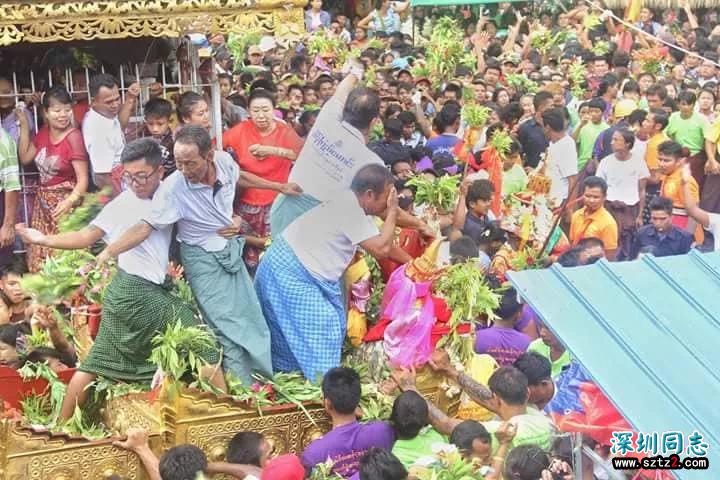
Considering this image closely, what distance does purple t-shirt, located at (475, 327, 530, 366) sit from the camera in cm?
651


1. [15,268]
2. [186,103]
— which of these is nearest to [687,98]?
[186,103]

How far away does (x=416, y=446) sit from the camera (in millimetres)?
5117

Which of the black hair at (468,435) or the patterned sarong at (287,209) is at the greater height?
the patterned sarong at (287,209)

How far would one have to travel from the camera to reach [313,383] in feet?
19.6

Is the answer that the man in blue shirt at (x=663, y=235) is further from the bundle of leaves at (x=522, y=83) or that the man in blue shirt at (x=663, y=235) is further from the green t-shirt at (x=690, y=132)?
the bundle of leaves at (x=522, y=83)

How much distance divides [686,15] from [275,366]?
16418 millimetres

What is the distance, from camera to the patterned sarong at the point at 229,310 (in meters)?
5.86

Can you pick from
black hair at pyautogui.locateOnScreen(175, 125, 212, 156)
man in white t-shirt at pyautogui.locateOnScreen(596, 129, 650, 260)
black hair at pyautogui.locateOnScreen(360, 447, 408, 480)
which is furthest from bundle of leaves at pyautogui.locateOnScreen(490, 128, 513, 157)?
black hair at pyautogui.locateOnScreen(360, 447, 408, 480)

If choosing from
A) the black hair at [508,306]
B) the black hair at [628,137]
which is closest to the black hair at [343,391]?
the black hair at [508,306]

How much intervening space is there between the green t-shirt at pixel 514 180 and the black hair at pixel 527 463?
543 cm

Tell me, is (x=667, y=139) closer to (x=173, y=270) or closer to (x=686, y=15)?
(x=173, y=270)

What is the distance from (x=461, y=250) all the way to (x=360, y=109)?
112 cm

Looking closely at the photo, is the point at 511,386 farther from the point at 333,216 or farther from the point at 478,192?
the point at 478,192

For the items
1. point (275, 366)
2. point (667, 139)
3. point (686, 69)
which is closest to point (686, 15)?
point (686, 69)
